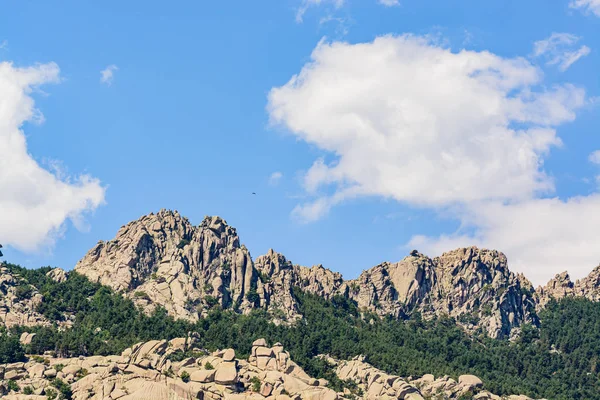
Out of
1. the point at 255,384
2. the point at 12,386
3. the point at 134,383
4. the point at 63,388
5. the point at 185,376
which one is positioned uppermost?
the point at 185,376

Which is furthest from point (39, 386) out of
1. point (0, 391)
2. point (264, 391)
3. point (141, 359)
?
point (264, 391)

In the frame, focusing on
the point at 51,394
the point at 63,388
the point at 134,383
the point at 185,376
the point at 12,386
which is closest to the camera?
the point at 51,394

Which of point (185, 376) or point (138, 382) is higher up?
point (185, 376)

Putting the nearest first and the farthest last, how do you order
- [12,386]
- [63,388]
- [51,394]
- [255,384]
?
[51,394] → [63,388] → [12,386] → [255,384]

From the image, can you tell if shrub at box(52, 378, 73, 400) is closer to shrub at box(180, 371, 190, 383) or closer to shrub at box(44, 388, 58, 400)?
shrub at box(44, 388, 58, 400)

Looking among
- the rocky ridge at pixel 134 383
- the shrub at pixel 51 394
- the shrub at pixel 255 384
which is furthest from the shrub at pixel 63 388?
the shrub at pixel 255 384

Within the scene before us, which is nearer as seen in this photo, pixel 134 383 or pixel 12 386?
pixel 12 386

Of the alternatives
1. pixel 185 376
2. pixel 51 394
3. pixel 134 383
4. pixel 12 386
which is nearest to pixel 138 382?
pixel 134 383

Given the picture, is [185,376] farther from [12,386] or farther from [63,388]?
[12,386]

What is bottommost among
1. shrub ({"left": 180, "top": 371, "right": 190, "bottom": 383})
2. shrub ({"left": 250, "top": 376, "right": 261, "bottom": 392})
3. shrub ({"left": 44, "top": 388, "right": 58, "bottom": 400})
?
shrub ({"left": 44, "top": 388, "right": 58, "bottom": 400})

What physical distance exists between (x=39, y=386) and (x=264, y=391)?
41.5 meters

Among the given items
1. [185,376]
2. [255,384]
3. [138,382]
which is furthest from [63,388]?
[255,384]

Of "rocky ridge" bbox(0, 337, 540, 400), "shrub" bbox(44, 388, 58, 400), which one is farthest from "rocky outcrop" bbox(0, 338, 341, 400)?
"shrub" bbox(44, 388, 58, 400)

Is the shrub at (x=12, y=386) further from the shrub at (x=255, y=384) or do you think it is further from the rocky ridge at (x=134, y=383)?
the shrub at (x=255, y=384)
